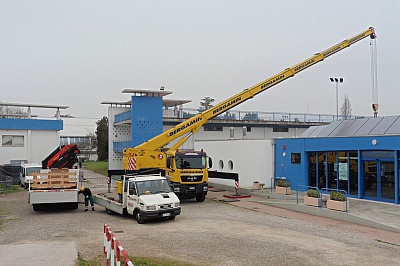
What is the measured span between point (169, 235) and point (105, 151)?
152 feet

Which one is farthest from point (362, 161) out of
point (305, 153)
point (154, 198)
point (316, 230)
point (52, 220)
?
point (52, 220)

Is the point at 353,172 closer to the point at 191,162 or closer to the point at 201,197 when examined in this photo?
the point at 201,197

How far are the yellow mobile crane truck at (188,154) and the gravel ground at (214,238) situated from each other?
10.1ft

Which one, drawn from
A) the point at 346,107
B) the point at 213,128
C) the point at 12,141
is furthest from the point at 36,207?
the point at 346,107

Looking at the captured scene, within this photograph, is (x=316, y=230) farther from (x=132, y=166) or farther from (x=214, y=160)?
(x=214, y=160)

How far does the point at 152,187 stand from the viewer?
16828 mm

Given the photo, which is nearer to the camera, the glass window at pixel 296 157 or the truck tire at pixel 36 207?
the truck tire at pixel 36 207

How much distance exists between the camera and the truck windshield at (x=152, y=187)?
653 inches

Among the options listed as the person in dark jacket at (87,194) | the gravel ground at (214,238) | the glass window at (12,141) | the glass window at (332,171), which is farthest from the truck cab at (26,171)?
the glass window at (332,171)

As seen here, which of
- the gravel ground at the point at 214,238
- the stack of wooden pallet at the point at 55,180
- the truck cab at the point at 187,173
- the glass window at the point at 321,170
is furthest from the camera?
the glass window at the point at 321,170

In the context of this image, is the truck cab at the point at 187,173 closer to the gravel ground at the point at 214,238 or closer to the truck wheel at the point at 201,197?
the truck wheel at the point at 201,197

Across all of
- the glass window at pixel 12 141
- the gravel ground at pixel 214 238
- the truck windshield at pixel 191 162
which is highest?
the glass window at pixel 12 141

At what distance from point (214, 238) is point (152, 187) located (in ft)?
15.5

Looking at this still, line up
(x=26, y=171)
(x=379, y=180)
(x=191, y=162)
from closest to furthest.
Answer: (x=379, y=180) → (x=191, y=162) → (x=26, y=171)
